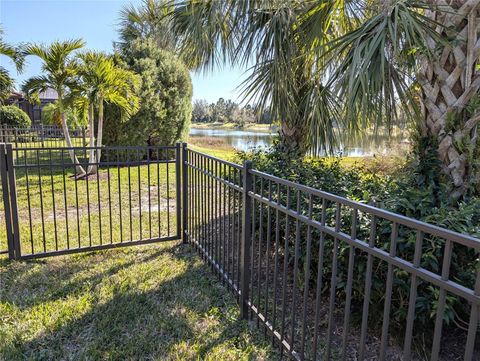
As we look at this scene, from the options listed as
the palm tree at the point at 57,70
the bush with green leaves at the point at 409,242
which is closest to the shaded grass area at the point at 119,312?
the bush with green leaves at the point at 409,242

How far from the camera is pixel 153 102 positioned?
9.14 metres

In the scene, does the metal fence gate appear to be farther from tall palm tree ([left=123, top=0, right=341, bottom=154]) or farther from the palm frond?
the palm frond

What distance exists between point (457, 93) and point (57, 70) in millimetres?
7145

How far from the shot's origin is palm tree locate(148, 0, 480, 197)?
231 centimetres

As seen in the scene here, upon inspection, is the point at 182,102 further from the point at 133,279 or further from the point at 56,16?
the point at 133,279

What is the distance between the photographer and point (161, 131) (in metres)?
9.83

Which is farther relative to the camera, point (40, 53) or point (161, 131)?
point (161, 131)

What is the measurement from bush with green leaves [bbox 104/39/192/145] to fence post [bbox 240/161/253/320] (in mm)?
6809

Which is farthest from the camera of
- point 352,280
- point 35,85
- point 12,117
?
point 12,117

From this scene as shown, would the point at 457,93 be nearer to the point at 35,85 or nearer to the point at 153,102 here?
the point at 35,85

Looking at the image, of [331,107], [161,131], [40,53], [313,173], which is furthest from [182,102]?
[313,173]

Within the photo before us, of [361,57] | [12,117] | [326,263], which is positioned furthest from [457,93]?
[12,117]

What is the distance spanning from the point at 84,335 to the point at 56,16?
811cm

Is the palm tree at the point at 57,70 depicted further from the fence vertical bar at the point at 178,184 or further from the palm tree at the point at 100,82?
the fence vertical bar at the point at 178,184
